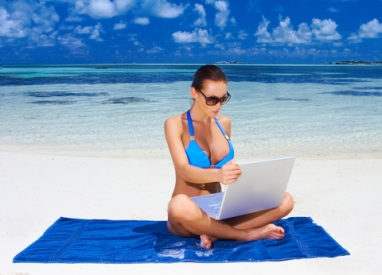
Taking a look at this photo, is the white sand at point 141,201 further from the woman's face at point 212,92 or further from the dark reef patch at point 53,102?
the dark reef patch at point 53,102

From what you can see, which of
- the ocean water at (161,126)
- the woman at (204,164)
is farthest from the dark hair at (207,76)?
the ocean water at (161,126)

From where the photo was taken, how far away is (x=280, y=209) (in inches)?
143

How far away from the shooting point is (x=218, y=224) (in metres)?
3.40

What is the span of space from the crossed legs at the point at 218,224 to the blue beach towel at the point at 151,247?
2.3 inches

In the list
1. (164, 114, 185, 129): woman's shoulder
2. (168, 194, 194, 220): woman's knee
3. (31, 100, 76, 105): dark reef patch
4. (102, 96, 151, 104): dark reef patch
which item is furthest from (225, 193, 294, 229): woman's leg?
(31, 100, 76, 105): dark reef patch

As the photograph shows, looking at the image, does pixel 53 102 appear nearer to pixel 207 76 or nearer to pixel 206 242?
pixel 207 76

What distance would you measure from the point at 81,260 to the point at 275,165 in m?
1.45

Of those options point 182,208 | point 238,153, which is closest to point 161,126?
point 238,153

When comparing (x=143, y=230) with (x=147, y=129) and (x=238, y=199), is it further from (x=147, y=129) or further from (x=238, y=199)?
(x=147, y=129)

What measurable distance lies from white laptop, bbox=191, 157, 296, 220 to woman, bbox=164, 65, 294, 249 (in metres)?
0.11

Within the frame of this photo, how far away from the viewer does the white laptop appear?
3.05m

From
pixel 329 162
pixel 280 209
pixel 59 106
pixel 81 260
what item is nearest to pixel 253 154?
pixel 329 162

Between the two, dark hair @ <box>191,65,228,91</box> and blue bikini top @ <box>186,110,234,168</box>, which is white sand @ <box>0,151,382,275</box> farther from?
dark hair @ <box>191,65,228,91</box>

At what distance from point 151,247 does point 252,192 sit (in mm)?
840
